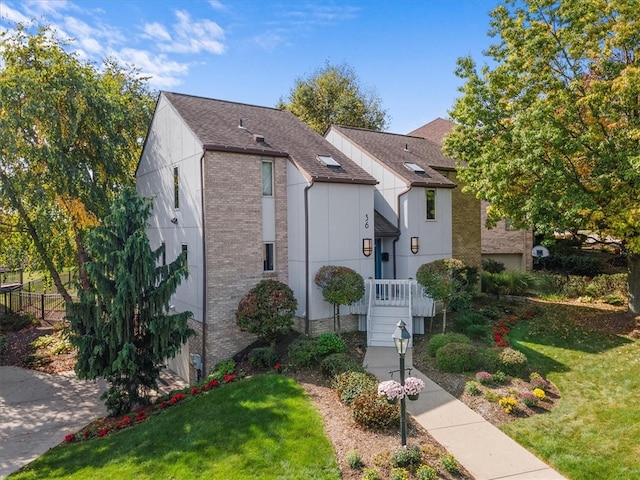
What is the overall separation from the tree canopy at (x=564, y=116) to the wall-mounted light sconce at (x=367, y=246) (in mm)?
4918

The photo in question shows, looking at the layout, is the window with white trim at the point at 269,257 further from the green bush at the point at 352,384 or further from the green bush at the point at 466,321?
the green bush at the point at 466,321

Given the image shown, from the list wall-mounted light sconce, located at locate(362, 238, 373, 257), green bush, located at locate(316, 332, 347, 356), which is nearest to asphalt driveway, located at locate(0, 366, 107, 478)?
green bush, located at locate(316, 332, 347, 356)

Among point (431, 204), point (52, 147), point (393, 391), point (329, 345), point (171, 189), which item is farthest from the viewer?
point (431, 204)

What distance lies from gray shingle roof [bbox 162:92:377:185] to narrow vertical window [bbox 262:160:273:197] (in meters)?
0.46

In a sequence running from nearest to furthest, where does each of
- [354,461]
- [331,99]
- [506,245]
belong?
[354,461], [506,245], [331,99]

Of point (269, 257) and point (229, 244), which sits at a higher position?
point (229, 244)

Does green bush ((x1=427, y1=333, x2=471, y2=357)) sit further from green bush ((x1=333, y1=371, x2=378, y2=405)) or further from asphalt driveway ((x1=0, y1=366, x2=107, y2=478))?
asphalt driveway ((x1=0, y1=366, x2=107, y2=478))

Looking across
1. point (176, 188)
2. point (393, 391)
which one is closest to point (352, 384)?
point (393, 391)

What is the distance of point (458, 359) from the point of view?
11227 millimetres

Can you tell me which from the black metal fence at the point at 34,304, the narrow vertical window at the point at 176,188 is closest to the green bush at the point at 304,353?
the narrow vertical window at the point at 176,188

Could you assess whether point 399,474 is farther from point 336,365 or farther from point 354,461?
point 336,365

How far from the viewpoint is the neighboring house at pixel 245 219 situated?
44.8 ft

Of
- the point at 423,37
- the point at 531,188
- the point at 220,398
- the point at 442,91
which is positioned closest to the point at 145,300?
the point at 220,398

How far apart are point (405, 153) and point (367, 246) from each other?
669 cm
